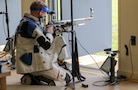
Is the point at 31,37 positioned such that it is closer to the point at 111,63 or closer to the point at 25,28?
the point at 25,28

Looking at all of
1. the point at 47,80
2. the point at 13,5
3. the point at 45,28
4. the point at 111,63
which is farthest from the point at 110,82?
the point at 13,5

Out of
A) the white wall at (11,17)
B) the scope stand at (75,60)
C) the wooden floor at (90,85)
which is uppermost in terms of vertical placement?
the white wall at (11,17)

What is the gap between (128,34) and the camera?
4.26 meters

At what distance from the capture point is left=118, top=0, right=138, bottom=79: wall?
4.16m

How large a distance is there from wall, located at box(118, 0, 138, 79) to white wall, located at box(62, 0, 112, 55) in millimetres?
1615

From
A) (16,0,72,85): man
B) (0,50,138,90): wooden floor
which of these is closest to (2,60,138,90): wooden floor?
(0,50,138,90): wooden floor

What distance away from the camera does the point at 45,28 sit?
423cm

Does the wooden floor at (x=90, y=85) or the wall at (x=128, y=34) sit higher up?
the wall at (x=128, y=34)

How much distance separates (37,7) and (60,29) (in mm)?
457

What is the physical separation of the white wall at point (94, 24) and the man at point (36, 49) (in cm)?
177

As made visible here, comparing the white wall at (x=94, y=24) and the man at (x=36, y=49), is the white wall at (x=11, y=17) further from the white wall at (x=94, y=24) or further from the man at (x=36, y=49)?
the man at (x=36, y=49)

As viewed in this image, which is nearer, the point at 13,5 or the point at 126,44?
the point at 126,44

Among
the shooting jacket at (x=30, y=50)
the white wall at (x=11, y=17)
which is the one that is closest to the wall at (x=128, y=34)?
the shooting jacket at (x=30, y=50)

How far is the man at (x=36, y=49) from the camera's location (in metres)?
3.97
